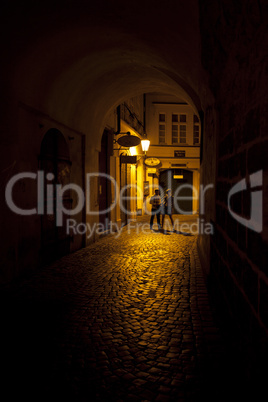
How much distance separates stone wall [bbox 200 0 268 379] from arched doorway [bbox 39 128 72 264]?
149 inches

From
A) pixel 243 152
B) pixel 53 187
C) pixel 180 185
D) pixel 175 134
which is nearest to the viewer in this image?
pixel 243 152

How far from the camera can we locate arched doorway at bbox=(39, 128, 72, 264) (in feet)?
19.5

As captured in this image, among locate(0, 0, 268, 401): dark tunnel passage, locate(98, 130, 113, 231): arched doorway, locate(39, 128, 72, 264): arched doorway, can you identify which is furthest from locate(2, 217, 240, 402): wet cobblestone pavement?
locate(98, 130, 113, 231): arched doorway

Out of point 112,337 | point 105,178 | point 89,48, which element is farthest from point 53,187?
point 105,178

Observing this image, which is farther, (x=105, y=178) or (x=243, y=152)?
(x=105, y=178)

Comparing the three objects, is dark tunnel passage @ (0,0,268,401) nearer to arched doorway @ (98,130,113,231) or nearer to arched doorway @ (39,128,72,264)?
arched doorway @ (39,128,72,264)

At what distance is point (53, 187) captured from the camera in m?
6.26

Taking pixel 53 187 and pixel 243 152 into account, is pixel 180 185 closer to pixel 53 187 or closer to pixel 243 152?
pixel 53 187

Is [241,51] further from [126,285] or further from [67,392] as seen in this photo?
[126,285]

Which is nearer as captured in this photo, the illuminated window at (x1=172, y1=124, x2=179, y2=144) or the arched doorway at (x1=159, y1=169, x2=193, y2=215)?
the illuminated window at (x1=172, y1=124, x2=179, y2=144)

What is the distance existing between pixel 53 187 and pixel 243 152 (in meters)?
4.72

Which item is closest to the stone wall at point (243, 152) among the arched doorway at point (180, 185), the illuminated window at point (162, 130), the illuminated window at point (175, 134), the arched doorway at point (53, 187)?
the arched doorway at point (53, 187)

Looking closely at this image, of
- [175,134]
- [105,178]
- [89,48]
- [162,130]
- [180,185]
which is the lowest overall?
[105,178]

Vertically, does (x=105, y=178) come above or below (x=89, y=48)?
below
